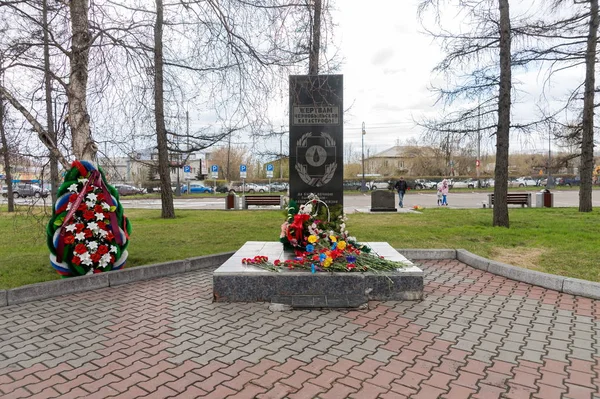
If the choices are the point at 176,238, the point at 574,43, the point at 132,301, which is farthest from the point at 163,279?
the point at 574,43

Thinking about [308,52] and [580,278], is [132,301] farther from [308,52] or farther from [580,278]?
[580,278]

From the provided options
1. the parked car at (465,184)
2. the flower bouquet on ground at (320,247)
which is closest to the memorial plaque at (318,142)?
the flower bouquet on ground at (320,247)

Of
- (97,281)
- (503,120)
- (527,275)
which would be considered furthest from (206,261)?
(503,120)

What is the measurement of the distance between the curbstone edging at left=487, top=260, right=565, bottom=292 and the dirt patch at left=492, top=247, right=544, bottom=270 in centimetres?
50

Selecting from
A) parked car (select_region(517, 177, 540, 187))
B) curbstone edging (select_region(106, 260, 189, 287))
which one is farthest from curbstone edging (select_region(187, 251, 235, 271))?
parked car (select_region(517, 177, 540, 187))

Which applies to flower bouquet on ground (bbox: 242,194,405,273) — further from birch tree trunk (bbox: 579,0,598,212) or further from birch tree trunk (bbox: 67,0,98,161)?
birch tree trunk (bbox: 579,0,598,212)

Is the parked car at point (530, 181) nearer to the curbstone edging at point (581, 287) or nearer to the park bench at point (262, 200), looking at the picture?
the park bench at point (262, 200)

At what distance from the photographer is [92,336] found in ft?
14.0

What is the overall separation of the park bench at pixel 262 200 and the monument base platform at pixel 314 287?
641 inches

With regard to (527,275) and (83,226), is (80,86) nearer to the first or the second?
(83,226)

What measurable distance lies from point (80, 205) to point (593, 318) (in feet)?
22.0

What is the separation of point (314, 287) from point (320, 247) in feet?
2.68

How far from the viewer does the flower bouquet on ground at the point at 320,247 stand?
5445 mm

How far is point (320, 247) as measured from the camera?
5941 millimetres
